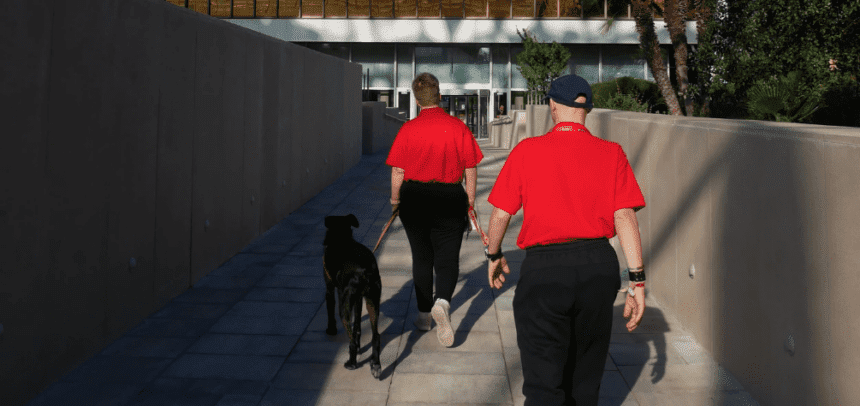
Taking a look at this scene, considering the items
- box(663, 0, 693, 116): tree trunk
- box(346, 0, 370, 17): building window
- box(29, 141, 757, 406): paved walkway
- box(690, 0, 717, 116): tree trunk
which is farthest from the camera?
box(346, 0, 370, 17): building window

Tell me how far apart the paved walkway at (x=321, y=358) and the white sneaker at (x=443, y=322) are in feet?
A: 0.26

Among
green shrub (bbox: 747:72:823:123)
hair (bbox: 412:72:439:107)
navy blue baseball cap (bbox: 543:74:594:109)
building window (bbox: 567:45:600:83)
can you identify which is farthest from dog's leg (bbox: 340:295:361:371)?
building window (bbox: 567:45:600:83)

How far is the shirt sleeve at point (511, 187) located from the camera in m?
3.45

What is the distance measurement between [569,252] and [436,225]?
2.31 meters

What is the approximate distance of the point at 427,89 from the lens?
554cm

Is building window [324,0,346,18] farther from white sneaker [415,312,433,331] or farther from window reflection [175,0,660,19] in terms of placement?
white sneaker [415,312,433,331]

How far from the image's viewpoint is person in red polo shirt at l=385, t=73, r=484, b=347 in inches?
215

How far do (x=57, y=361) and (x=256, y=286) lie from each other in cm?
264

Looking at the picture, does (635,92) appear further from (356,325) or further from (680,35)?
(356,325)

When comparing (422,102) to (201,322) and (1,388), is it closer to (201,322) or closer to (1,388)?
(201,322)

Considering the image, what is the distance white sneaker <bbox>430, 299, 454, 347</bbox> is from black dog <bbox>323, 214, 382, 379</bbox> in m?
0.59

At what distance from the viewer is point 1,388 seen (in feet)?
14.0

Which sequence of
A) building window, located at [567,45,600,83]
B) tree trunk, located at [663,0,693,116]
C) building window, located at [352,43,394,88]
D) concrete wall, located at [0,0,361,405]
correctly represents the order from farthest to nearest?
building window, located at [352,43,394,88]
building window, located at [567,45,600,83]
tree trunk, located at [663,0,693,116]
concrete wall, located at [0,0,361,405]

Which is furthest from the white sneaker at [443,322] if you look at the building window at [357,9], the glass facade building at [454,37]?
the building window at [357,9]
